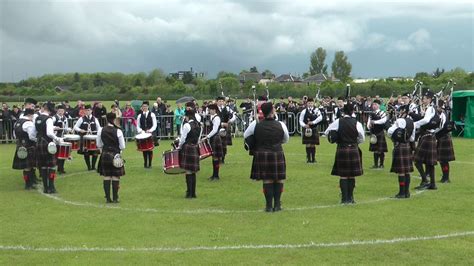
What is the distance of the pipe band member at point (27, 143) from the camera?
11.7m

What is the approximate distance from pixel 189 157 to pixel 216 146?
2.67 m

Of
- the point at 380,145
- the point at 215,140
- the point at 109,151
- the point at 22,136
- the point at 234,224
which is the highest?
the point at 22,136

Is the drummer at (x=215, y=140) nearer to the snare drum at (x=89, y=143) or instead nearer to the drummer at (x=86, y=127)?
the snare drum at (x=89, y=143)

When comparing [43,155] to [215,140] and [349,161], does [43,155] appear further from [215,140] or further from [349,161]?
[349,161]

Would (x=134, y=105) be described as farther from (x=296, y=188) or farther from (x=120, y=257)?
(x=120, y=257)

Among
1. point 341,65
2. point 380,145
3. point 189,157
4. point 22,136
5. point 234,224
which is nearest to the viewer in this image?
point 234,224

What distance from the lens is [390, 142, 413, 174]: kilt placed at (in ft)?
33.0

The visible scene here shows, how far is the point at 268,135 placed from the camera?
9102 millimetres

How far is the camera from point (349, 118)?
9711 millimetres

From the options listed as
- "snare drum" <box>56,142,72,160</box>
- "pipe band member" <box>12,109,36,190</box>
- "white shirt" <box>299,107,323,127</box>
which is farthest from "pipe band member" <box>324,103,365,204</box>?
"pipe band member" <box>12,109,36,190</box>

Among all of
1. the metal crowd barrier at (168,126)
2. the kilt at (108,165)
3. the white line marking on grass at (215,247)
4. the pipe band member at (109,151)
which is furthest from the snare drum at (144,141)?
the metal crowd barrier at (168,126)

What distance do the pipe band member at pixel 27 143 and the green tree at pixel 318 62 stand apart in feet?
326

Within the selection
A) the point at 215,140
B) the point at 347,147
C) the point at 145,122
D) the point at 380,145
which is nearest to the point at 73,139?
the point at 145,122

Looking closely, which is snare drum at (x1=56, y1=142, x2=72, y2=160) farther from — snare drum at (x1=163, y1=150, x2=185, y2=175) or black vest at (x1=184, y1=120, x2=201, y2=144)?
black vest at (x1=184, y1=120, x2=201, y2=144)
